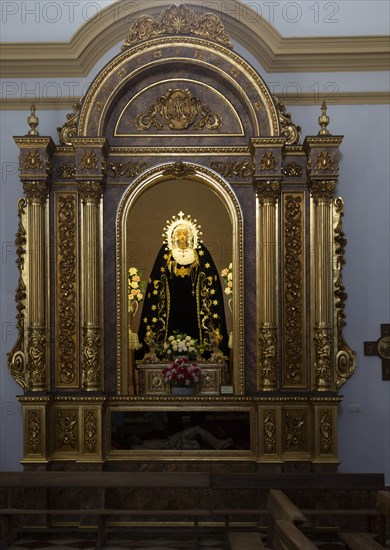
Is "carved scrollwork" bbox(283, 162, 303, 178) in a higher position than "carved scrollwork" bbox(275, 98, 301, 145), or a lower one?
lower

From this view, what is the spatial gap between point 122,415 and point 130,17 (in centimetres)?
413

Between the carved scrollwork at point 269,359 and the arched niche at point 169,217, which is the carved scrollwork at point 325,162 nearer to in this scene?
the arched niche at point 169,217

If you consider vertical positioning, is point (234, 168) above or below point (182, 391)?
above

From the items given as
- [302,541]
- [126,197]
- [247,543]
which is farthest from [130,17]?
[302,541]

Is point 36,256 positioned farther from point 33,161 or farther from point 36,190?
point 33,161

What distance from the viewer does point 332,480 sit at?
766 centimetres

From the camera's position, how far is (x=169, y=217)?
9.10 m

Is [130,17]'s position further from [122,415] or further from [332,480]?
[332,480]

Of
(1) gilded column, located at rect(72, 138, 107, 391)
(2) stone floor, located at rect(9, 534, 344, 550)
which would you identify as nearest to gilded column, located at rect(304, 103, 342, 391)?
(2) stone floor, located at rect(9, 534, 344, 550)

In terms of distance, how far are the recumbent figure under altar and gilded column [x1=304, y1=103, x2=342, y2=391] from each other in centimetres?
97

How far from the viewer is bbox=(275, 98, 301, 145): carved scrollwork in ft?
28.9

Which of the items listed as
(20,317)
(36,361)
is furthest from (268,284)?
(20,317)

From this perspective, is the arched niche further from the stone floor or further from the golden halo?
the stone floor

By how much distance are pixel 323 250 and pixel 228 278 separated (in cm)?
102
